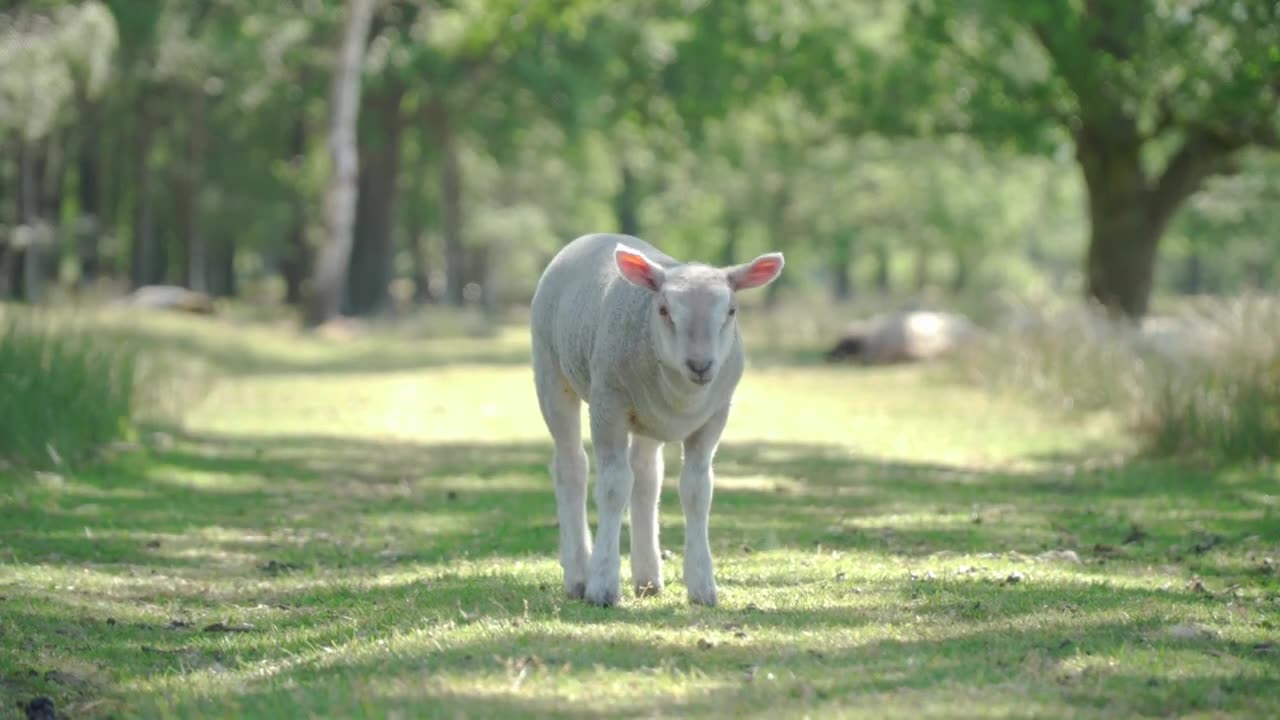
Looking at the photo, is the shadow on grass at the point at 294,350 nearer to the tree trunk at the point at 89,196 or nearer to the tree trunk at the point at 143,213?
the tree trunk at the point at 143,213

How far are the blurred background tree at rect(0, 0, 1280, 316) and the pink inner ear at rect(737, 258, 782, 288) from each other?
1127cm

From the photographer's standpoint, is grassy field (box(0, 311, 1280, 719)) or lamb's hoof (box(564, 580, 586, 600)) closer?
grassy field (box(0, 311, 1280, 719))

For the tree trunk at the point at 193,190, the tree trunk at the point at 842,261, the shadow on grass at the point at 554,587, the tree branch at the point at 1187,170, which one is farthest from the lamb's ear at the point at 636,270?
the tree trunk at the point at 842,261

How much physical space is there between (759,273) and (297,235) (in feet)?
143

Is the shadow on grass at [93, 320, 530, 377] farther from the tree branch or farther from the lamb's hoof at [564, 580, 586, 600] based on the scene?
the lamb's hoof at [564, 580, 586, 600]

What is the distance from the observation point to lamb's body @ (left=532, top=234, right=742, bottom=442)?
8117 millimetres

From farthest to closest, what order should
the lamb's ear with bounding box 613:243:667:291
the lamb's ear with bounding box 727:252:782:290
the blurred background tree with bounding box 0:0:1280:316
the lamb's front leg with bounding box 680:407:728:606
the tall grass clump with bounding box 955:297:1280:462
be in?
the blurred background tree with bounding box 0:0:1280:316
the tall grass clump with bounding box 955:297:1280:462
the lamb's front leg with bounding box 680:407:728:606
the lamb's ear with bounding box 727:252:782:290
the lamb's ear with bounding box 613:243:667:291

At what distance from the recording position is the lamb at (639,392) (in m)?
7.78

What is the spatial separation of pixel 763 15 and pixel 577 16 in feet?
14.5

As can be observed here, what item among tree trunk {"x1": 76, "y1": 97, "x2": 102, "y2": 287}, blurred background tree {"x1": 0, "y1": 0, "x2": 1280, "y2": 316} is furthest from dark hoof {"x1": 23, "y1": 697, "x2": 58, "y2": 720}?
tree trunk {"x1": 76, "y1": 97, "x2": 102, "y2": 287}

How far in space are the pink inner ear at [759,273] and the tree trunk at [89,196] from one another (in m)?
40.8

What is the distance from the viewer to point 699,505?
8.28 meters

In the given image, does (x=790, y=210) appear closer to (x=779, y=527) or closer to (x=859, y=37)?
(x=859, y=37)

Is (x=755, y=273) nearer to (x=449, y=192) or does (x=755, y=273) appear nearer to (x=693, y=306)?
(x=693, y=306)
